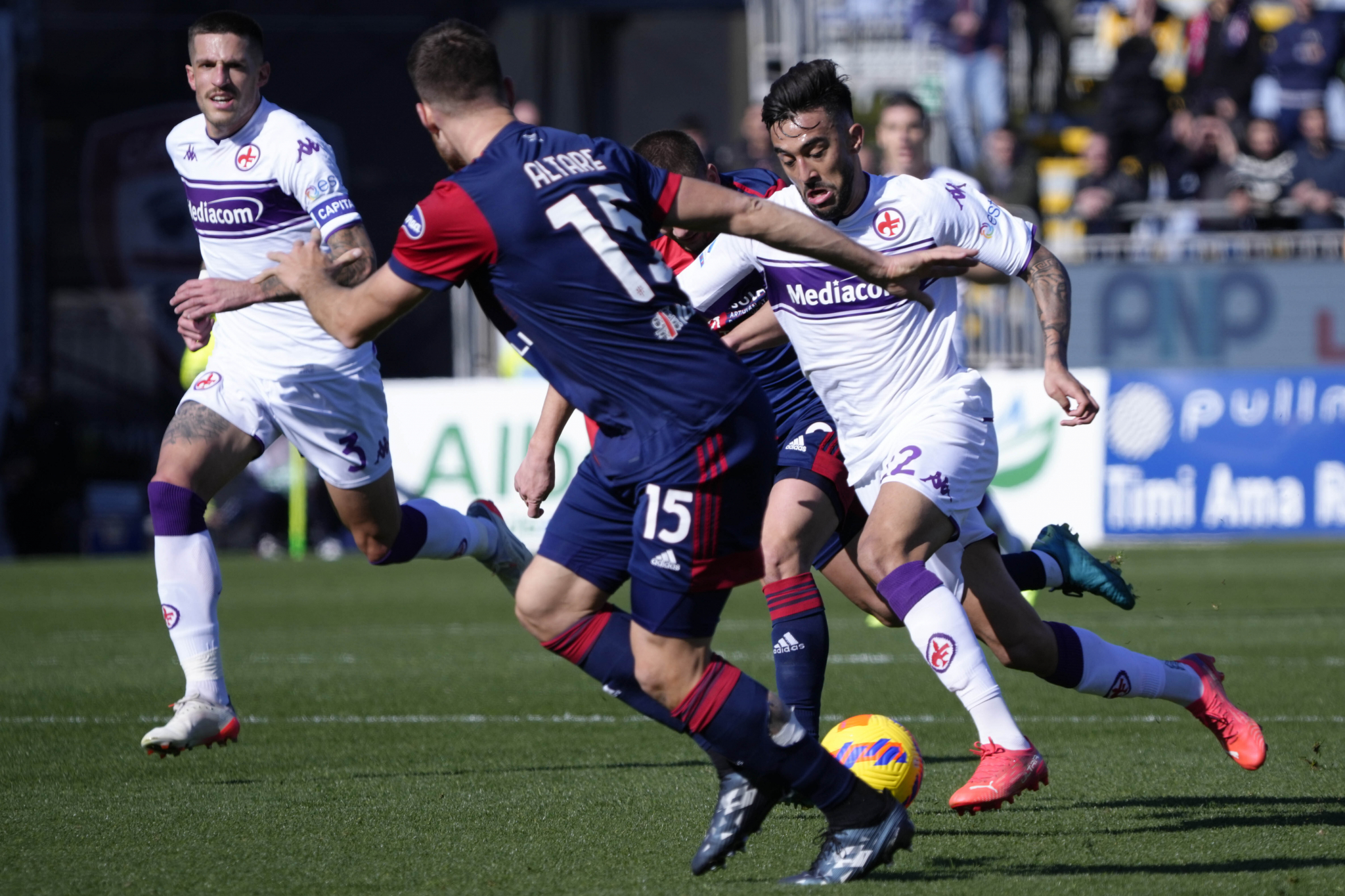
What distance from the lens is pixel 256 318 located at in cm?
632

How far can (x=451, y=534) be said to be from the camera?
6.76 meters

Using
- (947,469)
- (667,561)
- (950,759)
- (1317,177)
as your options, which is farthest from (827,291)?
(1317,177)

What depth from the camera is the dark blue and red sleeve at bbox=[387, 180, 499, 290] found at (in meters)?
3.98

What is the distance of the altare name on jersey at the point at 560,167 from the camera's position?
13.2 ft

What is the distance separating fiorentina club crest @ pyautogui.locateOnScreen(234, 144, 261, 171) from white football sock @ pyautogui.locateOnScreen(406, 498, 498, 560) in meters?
1.40

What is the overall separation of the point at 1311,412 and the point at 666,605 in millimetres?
12972

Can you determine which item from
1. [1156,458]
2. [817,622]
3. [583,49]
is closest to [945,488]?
[817,622]

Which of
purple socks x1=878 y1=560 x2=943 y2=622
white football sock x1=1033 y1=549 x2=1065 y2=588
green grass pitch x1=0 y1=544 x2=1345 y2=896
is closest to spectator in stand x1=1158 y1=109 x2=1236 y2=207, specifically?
green grass pitch x1=0 y1=544 x2=1345 y2=896

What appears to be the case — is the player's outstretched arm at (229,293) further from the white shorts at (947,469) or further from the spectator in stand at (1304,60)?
the spectator in stand at (1304,60)

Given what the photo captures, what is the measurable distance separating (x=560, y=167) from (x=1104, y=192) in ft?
49.7

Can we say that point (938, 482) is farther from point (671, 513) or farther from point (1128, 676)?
point (671, 513)

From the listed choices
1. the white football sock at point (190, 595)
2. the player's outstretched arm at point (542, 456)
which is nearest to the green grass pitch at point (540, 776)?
the white football sock at point (190, 595)

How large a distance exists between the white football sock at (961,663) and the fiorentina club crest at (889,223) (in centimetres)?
115

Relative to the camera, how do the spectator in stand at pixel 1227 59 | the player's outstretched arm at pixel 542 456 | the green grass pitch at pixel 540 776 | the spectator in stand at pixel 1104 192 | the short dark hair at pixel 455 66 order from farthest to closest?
the spectator in stand at pixel 1227 59
the spectator in stand at pixel 1104 192
the player's outstretched arm at pixel 542 456
the green grass pitch at pixel 540 776
the short dark hair at pixel 455 66
